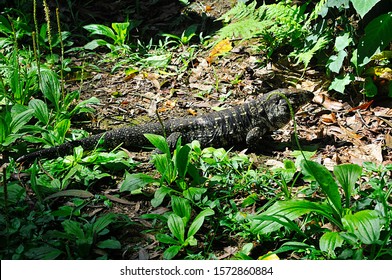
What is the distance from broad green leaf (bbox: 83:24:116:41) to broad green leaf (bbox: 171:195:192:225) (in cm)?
426

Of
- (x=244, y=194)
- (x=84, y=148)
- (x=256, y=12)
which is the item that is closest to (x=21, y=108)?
(x=84, y=148)

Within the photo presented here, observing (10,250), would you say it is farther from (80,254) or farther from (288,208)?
(288,208)

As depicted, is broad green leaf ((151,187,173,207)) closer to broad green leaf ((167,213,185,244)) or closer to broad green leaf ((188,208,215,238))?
broad green leaf ((167,213,185,244))

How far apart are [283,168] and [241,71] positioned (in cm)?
249

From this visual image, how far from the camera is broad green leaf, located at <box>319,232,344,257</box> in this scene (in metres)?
3.88

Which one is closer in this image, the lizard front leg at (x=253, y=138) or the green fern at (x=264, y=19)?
the lizard front leg at (x=253, y=138)

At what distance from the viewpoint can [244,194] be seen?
4.91 meters

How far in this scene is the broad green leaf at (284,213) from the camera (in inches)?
160

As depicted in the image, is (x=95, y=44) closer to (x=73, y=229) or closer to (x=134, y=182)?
(x=134, y=182)

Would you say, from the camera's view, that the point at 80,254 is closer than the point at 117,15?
Yes

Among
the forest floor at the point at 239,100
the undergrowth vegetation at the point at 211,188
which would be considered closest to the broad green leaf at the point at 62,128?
the undergrowth vegetation at the point at 211,188

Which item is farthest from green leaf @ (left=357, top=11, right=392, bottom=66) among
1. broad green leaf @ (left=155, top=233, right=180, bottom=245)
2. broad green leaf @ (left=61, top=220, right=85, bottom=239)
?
broad green leaf @ (left=61, top=220, right=85, bottom=239)

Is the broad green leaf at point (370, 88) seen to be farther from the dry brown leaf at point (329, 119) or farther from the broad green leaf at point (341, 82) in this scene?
the dry brown leaf at point (329, 119)

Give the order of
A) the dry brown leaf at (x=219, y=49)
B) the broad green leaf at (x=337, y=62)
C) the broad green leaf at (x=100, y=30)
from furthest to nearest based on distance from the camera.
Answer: the broad green leaf at (x=100, y=30), the dry brown leaf at (x=219, y=49), the broad green leaf at (x=337, y=62)
